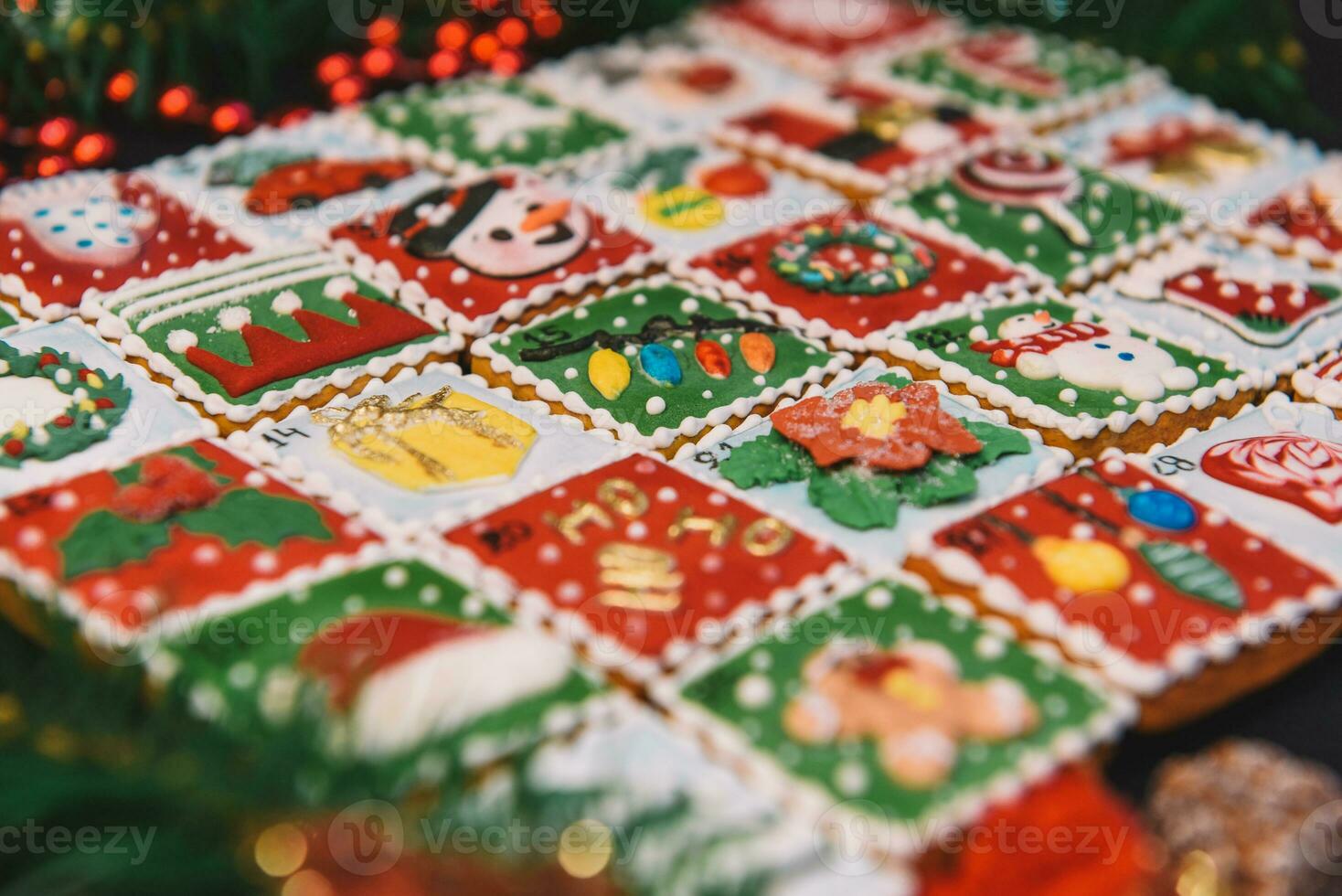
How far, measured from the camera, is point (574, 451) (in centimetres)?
224

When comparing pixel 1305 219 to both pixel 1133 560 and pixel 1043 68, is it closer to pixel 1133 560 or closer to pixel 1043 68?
pixel 1043 68

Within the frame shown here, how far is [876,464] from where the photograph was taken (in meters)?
2.18

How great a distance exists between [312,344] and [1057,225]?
160 centimetres

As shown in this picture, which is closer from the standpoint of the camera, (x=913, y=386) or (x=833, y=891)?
(x=833, y=891)

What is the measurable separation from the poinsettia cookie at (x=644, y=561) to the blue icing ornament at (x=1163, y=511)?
48 centimetres

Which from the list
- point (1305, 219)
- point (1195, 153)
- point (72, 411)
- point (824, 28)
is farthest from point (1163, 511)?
point (824, 28)

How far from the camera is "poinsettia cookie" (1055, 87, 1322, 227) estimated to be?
10.3 feet

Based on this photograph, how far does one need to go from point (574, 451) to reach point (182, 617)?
0.69 meters

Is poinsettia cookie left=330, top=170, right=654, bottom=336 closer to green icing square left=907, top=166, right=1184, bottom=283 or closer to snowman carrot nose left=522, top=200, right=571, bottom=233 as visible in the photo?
snowman carrot nose left=522, top=200, right=571, bottom=233

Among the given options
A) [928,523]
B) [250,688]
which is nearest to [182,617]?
[250,688]

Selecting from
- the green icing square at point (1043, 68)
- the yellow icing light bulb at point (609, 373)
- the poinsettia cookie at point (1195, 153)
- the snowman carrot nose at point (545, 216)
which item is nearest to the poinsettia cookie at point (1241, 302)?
the poinsettia cookie at point (1195, 153)

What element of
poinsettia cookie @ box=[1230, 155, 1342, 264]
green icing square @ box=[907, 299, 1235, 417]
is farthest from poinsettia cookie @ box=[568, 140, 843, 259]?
poinsettia cookie @ box=[1230, 155, 1342, 264]

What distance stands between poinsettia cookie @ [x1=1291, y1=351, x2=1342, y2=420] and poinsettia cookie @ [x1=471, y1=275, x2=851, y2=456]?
842 mm

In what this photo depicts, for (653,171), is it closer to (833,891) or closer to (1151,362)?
(1151,362)
